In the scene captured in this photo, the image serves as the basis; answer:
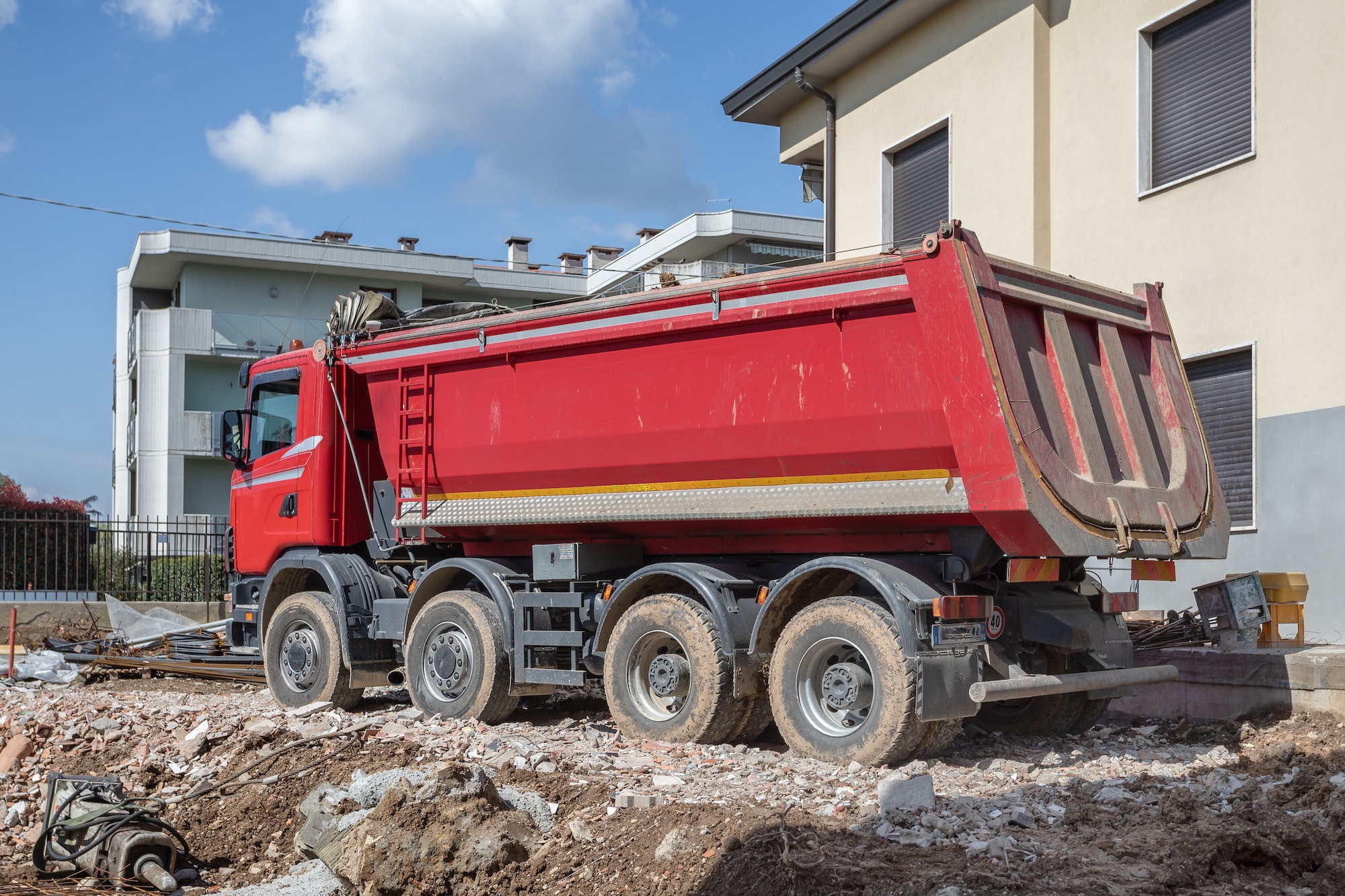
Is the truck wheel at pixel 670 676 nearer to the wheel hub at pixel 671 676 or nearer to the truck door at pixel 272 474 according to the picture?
the wheel hub at pixel 671 676

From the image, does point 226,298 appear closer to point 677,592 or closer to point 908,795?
point 677,592

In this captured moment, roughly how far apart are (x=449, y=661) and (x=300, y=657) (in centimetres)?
182

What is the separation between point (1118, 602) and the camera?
7926 mm

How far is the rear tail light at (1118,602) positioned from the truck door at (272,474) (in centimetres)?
661

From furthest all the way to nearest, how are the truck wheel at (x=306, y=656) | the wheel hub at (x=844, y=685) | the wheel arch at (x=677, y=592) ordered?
the truck wheel at (x=306, y=656) → the wheel arch at (x=677, y=592) → the wheel hub at (x=844, y=685)

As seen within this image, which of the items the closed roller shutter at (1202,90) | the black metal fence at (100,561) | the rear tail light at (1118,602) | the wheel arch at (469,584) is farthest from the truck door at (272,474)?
the closed roller shutter at (1202,90)

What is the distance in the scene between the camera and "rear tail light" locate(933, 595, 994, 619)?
6.81 meters

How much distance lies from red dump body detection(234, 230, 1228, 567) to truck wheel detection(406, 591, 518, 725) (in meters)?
0.67

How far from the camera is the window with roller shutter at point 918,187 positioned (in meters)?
14.7

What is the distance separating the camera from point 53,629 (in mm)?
15734

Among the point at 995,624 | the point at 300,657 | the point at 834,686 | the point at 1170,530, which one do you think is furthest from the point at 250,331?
the point at 1170,530

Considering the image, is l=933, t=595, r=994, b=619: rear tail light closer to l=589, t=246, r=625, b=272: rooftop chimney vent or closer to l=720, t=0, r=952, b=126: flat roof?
l=720, t=0, r=952, b=126: flat roof

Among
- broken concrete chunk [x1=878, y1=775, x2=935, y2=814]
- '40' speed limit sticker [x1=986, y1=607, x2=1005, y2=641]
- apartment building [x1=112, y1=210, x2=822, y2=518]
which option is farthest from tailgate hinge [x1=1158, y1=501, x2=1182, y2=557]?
apartment building [x1=112, y1=210, x2=822, y2=518]

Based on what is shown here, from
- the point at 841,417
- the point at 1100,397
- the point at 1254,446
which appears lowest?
the point at 1254,446
